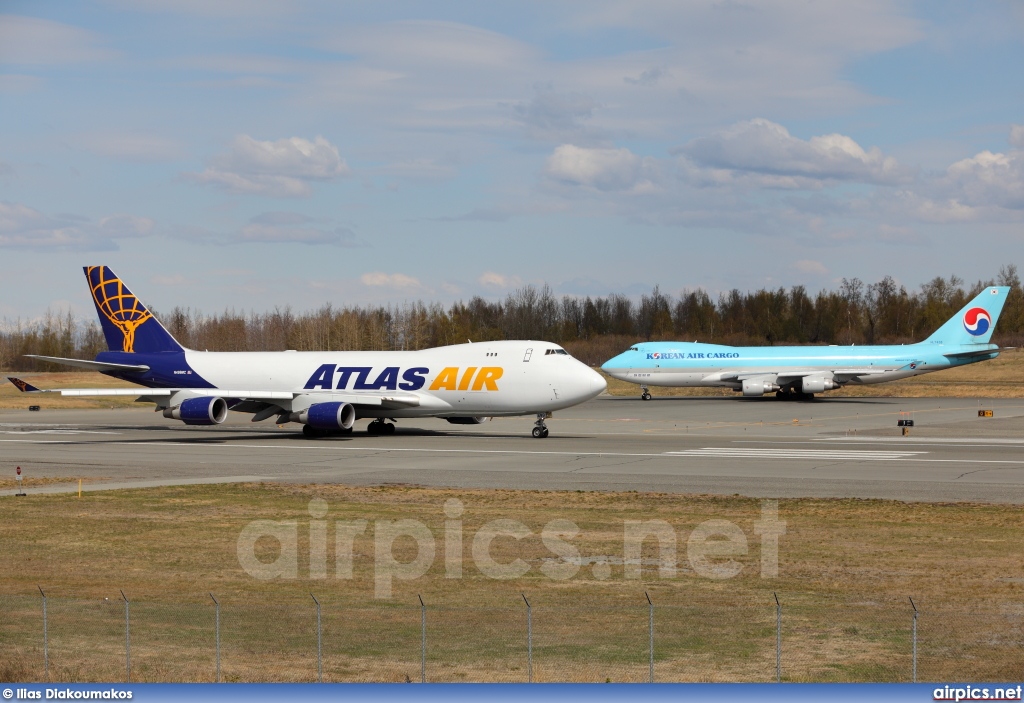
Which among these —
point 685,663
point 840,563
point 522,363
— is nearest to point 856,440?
point 522,363

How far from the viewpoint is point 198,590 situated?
1716cm

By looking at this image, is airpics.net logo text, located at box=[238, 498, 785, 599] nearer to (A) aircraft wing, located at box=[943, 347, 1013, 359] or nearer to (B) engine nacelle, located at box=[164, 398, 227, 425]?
(B) engine nacelle, located at box=[164, 398, 227, 425]

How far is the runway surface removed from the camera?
31469 millimetres

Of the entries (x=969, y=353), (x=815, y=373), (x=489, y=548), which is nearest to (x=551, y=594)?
(x=489, y=548)

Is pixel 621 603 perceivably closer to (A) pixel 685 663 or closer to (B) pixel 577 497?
(A) pixel 685 663

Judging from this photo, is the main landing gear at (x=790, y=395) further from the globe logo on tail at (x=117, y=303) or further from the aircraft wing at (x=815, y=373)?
the globe logo on tail at (x=117, y=303)

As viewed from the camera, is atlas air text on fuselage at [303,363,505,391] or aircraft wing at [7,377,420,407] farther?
aircraft wing at [7,377,420,407]

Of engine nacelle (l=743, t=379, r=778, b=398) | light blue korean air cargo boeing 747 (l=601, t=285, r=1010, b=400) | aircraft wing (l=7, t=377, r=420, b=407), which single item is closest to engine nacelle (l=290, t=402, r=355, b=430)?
aircraft wing (l=7, t=377, r=420, b=407)

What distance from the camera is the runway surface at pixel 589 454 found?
3147 centimetres

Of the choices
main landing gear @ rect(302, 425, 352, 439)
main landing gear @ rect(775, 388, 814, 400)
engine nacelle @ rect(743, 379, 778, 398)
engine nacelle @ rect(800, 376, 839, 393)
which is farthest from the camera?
main landing gear @ rect(775, 388, 814, 400)

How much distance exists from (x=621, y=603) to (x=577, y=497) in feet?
39.0

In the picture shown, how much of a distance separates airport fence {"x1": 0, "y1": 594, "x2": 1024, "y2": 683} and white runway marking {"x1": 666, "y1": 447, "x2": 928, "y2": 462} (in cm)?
2392

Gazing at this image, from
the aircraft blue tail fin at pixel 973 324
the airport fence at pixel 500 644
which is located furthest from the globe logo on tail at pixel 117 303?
the aircraft blue tail fin at pixel 973 324

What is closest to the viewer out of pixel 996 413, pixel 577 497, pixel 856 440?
pixel 577 497
